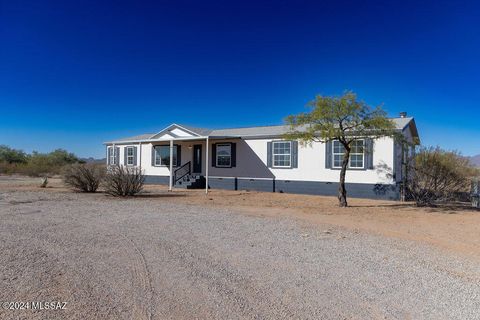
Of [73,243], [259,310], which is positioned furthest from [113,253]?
[259,310]

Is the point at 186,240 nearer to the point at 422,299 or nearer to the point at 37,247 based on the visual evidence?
the point at 37,247

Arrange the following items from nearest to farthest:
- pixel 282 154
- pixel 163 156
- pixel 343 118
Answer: pixel 343 118, pixel 282 154, pixel 163 156

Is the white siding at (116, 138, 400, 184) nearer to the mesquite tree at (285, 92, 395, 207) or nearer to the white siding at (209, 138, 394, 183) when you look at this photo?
the white siding at (209, 138, 394, 183)

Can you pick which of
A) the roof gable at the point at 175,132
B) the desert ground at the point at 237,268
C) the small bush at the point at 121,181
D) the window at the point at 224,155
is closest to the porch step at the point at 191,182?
the window at the point at 224,155

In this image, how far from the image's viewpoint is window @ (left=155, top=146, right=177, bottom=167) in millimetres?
21484

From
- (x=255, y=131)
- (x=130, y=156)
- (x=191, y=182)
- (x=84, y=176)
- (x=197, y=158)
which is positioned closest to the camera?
(x=84, y=176)

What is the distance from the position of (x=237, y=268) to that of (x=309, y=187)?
40.5 ft

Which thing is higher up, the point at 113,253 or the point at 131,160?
the point at 131,160

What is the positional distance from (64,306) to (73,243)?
269cm

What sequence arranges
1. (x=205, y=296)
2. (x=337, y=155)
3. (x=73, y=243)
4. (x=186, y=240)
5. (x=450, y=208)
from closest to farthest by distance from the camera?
(x=205, y=296)
(x=73, y=243)
(x=186, y=240)
(x=450, y=208)
(x=337, y=155)

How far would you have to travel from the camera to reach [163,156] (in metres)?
22.0

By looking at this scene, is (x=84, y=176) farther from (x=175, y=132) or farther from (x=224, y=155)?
(x=224, y=155)

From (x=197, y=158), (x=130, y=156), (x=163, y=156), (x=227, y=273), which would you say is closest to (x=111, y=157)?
(x=130, y=156)

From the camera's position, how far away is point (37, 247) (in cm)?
542
